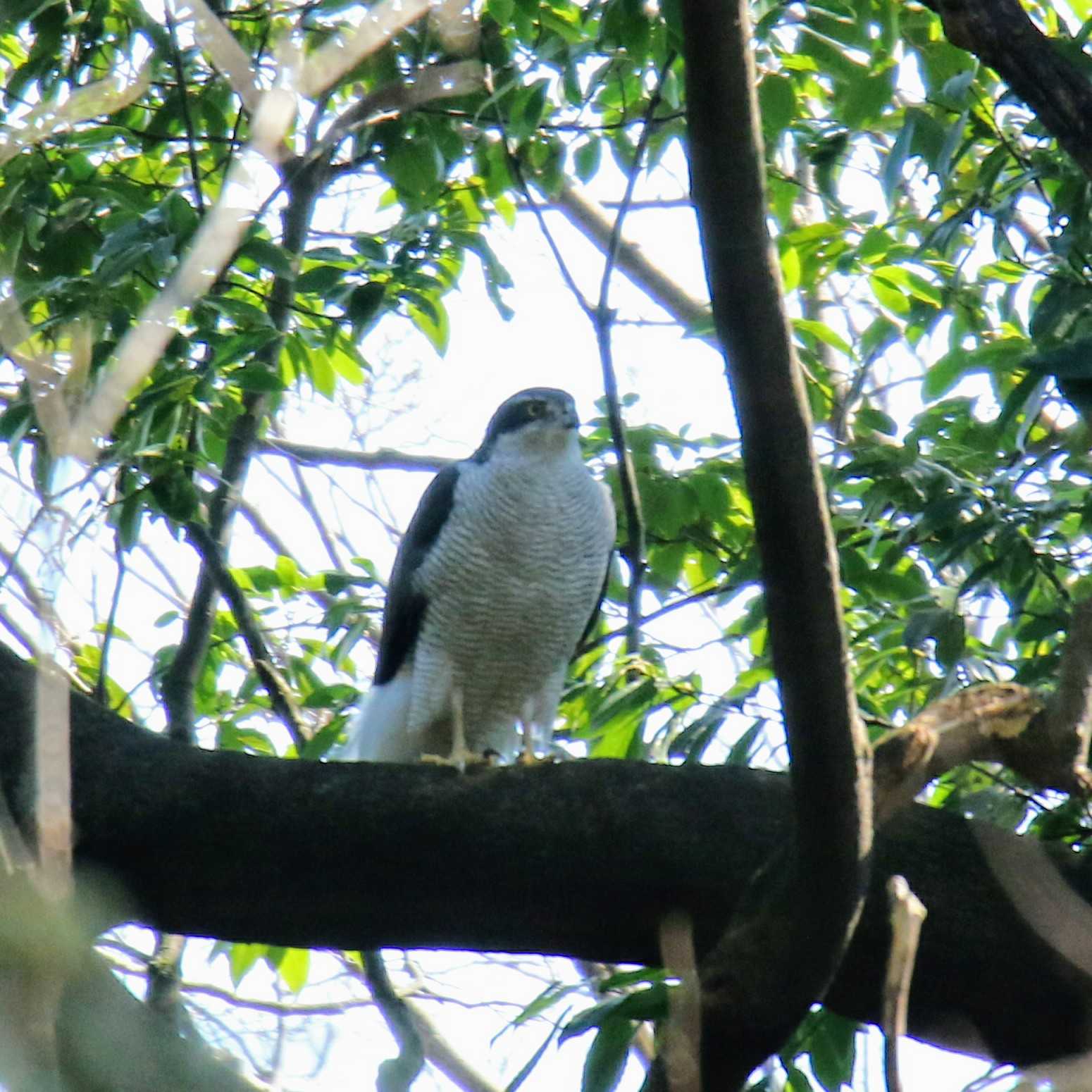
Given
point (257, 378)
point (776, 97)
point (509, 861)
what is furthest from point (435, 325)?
point (509, 861)

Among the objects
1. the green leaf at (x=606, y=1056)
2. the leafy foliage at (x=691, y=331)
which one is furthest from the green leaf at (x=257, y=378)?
the green leaf at (x=606, y=1056)

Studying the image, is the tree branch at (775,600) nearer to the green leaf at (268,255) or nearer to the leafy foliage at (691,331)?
the leafy foliage at (691,331)

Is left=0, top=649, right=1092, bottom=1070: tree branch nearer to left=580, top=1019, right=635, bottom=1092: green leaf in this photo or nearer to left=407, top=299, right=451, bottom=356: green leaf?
left=580, top=1019, right=635, bottom=1092: green leaf

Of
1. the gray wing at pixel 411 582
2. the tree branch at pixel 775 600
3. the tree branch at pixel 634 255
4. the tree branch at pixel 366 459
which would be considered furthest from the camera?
the tree branch at pixel 634 255

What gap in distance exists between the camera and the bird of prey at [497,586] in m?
4.89

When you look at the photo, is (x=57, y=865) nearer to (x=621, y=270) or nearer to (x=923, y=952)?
(x=923, y=952)

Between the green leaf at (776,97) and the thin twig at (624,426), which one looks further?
the thin twig at (624,426)

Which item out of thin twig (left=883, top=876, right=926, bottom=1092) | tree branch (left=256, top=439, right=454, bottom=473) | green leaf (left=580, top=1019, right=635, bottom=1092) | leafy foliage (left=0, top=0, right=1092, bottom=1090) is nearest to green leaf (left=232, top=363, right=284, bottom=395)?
leafy foliage (left=0, top=0, right=1092, bottom=1090)

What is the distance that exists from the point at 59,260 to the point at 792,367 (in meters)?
2.50

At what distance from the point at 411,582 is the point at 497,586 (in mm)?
263

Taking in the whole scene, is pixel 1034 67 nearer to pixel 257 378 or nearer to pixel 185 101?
pixel 257 378

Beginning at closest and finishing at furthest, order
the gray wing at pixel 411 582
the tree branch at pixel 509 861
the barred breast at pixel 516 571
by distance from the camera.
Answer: the tree branch at pixel 509 861 → the barred breast at pixel 516 571 → the gray wing at pixel 411 582

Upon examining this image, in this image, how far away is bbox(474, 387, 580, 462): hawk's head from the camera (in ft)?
16.3

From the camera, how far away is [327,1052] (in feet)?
5.44
